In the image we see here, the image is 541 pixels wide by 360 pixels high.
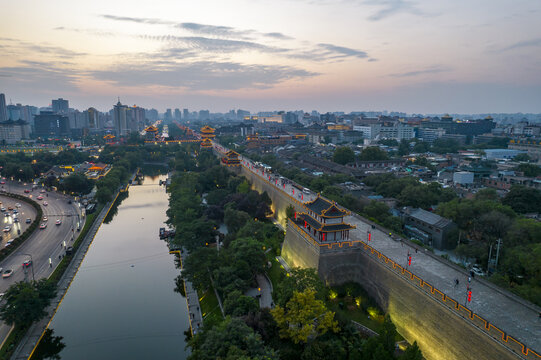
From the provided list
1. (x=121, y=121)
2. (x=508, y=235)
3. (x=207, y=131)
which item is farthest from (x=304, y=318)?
(x=121, y=121)

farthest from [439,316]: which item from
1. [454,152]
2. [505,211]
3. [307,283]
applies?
[454,152]

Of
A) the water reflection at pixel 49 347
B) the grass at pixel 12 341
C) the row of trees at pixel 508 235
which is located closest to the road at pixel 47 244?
the grass at pixel 12 341

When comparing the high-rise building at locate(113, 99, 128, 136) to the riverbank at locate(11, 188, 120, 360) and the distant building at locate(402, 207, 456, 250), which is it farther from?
the distant building at locate(402, 207, 456, 250)

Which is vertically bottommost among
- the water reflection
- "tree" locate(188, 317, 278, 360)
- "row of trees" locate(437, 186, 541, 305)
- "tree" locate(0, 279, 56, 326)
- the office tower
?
the water reflection

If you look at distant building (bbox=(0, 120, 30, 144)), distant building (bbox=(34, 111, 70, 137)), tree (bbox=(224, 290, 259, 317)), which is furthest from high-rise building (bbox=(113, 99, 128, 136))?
tree (bbox=(224, 290, 259, 317))

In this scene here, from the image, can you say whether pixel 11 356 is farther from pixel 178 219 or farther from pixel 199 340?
pixel 178 219
